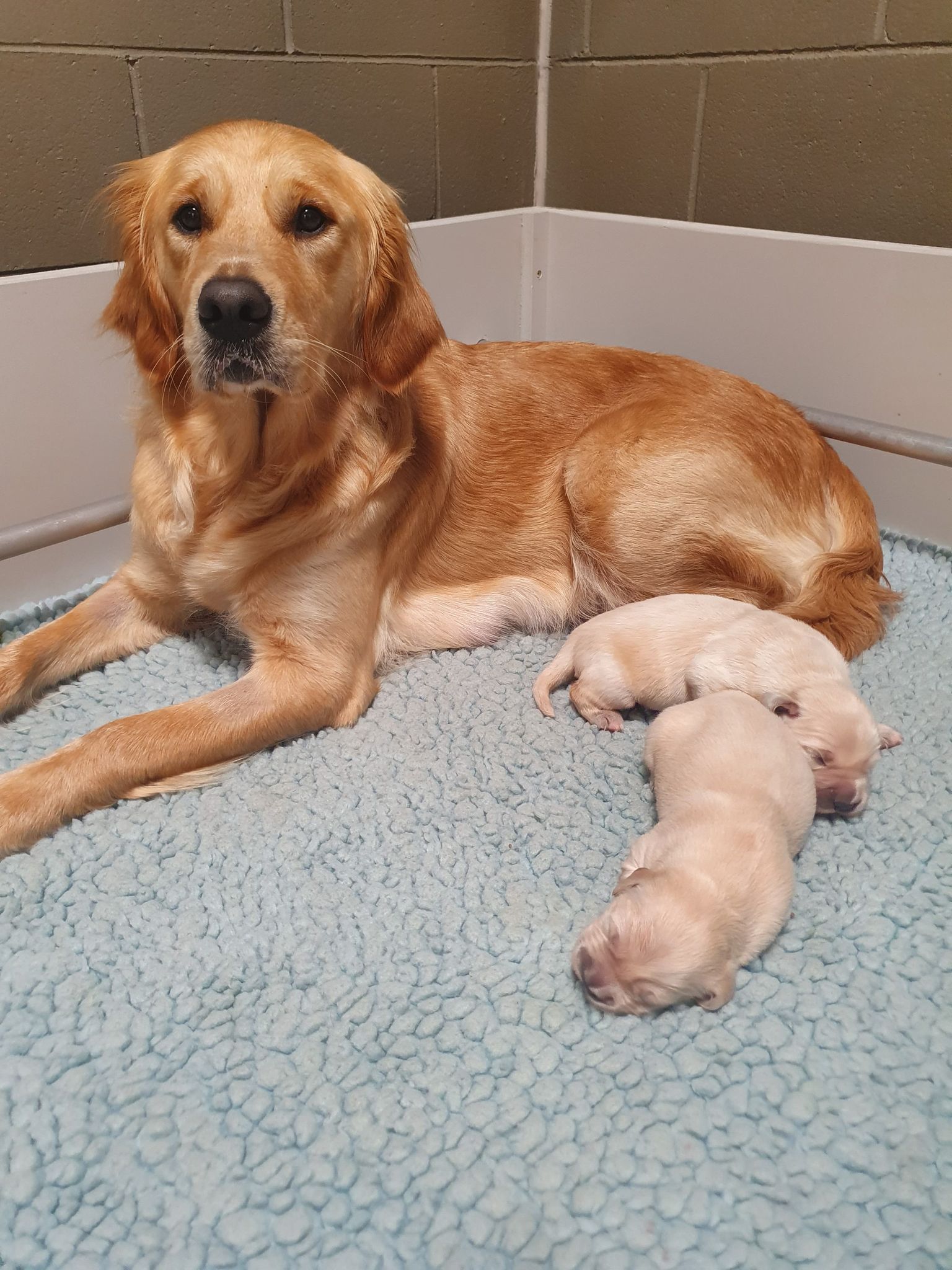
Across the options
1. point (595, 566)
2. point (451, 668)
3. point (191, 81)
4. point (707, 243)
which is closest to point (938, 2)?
point (707, 243)

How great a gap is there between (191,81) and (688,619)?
1.77m

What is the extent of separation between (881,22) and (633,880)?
2.19 meters

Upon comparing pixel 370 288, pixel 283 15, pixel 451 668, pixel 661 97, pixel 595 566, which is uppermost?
pixel 283 15

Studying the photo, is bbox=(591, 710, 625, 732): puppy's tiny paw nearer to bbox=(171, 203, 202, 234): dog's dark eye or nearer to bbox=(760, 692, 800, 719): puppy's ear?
bbox=(760, 692, 800, 719): puppy's ear

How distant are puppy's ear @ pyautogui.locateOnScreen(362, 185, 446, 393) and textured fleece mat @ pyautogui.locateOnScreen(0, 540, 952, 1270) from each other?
29.7 inches

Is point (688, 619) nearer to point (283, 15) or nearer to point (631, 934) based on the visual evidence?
point (631, 934)

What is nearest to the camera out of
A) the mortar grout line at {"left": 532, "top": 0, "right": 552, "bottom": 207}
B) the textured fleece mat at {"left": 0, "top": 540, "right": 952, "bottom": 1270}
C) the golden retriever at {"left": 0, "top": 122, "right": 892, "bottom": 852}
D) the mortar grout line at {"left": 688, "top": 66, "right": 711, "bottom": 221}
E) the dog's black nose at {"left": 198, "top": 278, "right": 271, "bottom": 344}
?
the textured fleece mat at {"left": 0, "top": 540, "right": 952, "bottom": 1270}

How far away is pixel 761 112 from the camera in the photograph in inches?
94.3

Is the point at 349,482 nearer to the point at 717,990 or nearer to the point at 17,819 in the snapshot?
the point at 17,819

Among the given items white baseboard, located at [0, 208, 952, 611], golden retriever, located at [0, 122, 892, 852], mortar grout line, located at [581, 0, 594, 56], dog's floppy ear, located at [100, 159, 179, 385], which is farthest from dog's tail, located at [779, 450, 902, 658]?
mortar grout line, located at [581, 0, 594, 56]

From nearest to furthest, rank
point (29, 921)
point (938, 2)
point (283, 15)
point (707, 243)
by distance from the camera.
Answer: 1. point (29, 921)
2. point (938, 2)
3. point (283, 15)
4. point (707, 243)

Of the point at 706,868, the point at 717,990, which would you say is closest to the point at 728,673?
the point at 706,868

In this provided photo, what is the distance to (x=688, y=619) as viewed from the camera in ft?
5.45

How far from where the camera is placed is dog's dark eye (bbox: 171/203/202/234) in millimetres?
1490
